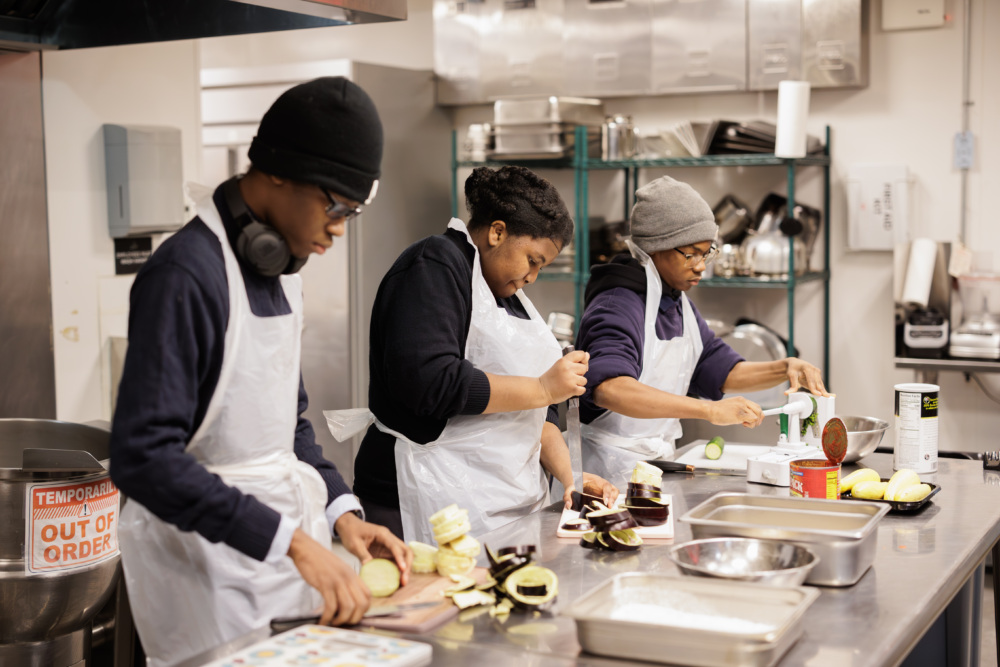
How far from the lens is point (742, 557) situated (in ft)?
5.43

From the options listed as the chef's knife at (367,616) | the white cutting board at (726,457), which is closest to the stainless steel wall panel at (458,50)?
the white cutting board at (726,457)

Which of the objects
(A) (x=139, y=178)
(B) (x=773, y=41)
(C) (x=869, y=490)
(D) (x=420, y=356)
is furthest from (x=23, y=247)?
(B) (x=773, y=41)

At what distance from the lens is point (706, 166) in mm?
4938

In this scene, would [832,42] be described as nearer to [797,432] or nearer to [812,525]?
[797,432]

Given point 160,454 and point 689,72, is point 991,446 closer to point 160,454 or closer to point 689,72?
point 689,72

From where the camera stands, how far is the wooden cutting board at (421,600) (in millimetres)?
1450

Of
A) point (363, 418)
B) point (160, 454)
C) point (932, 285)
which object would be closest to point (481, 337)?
point (363, 418)

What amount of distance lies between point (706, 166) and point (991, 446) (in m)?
1.80

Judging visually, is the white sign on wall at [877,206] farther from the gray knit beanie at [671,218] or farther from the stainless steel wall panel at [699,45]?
the gray knit beanie at [671,218]

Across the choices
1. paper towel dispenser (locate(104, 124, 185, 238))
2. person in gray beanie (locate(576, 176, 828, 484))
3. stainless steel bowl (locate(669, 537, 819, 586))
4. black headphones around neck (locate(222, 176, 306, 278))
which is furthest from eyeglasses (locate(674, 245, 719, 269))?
paper towel dispenser (locate(104, 124, 185, 238))

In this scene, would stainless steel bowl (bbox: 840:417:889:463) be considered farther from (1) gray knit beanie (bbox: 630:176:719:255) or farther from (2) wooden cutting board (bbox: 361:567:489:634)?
(2) wooden cutting board (bbox: 361:567:489:634)

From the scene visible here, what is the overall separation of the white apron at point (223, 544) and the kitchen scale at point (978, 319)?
3428 millimetres

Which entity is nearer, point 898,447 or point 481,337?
point 481,337

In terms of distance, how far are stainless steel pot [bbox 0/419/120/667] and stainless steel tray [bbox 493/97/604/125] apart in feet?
9.99
